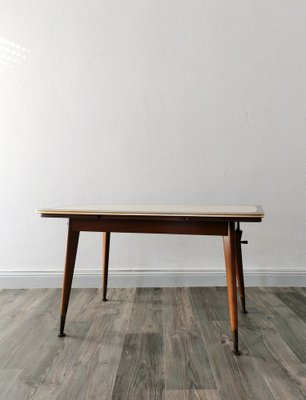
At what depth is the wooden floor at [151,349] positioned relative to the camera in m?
1.05

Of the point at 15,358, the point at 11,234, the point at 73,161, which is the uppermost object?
the point at 73,161

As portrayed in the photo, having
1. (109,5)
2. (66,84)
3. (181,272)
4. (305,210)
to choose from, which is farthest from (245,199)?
(109,5)

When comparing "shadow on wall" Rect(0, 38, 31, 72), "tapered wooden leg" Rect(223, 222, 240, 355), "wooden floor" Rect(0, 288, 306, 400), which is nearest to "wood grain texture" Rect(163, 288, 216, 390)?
"wooden floor" Rect(0, 288, 306, 400)

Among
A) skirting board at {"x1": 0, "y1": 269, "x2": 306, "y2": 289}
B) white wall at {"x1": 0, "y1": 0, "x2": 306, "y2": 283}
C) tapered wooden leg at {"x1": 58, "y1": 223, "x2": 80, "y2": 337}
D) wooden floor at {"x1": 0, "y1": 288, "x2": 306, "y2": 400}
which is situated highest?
white wall at {"x1": 0, "y1": 0, "x2": 306, "y2": 283}

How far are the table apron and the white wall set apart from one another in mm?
771

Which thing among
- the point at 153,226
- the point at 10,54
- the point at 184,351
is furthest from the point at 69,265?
the point at 10,54

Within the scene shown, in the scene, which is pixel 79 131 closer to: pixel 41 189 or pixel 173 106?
pixel 41 189

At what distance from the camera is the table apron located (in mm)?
1317

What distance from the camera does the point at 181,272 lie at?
2.16m

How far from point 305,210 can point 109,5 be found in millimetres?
1702

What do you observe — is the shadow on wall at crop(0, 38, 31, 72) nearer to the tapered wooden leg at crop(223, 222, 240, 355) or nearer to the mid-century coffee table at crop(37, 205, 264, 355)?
the mid-century coffee table at crop(37, 205, 264, 355)

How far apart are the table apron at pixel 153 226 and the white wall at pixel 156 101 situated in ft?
2.53

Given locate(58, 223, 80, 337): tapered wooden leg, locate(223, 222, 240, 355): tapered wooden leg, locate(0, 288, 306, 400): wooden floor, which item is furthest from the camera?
locate(58, 223, 80, 337): tapered wooden leg

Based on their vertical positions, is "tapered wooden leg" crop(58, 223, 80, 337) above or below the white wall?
below
